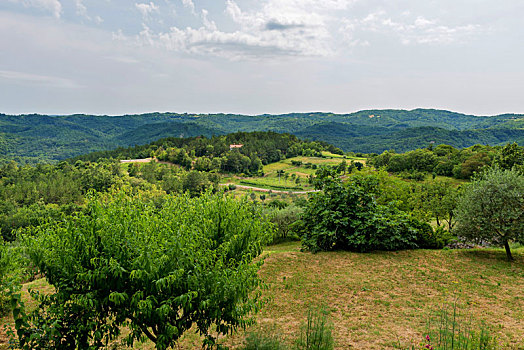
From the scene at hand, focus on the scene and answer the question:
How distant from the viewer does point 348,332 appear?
28.4ft

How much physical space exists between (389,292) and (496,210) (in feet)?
23.9

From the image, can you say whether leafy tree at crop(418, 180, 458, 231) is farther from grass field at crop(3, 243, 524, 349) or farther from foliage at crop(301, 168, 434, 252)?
grass field at crop(3, 243, 524, 349)

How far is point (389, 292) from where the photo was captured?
1150 centimetres

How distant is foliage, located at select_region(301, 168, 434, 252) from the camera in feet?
51.2

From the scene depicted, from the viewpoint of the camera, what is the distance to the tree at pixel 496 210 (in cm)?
1380

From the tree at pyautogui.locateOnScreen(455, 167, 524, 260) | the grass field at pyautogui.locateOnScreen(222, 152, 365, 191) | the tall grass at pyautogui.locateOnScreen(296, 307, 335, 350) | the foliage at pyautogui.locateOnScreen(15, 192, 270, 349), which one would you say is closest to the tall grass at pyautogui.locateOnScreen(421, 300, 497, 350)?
the tall grass at pyautogui.locateOnScreen(296, 307, 335, 350)

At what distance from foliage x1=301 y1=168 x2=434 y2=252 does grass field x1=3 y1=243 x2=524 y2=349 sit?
71 centimetres

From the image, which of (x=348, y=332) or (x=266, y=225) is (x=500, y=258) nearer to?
(x=348, y=332)

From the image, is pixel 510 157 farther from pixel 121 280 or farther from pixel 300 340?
pixel 121 280

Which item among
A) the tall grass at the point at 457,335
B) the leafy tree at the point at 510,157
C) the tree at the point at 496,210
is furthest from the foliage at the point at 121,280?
the leafy tree at the point at 510,157

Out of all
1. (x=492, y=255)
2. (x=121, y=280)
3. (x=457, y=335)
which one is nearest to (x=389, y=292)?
(x=457, y=335)

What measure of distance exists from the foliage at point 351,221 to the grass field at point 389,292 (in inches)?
27.9

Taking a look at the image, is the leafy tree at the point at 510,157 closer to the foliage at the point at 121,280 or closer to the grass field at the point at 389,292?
the grass field at the point at 389,292

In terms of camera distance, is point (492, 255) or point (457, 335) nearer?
point (457, 335)
